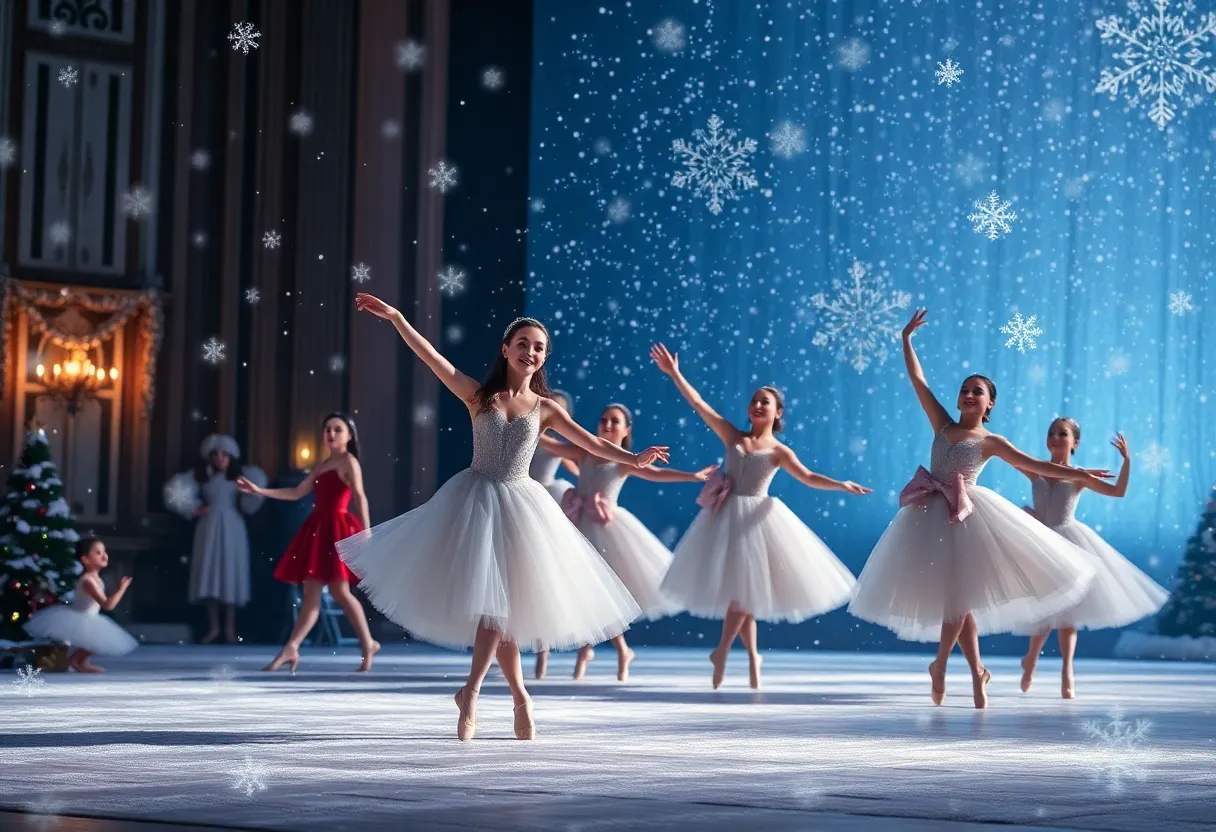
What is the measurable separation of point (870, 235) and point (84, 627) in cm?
710

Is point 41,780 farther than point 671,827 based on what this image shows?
Yes

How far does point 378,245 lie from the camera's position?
12945mm

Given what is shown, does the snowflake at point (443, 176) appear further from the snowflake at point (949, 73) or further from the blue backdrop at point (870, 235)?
the snowflake at point (949, 73)

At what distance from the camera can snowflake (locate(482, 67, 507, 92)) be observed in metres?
13.5

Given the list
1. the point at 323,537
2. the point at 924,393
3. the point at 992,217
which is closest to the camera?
the point at 924,393

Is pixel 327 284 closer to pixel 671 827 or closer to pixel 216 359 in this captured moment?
pixel 216 359

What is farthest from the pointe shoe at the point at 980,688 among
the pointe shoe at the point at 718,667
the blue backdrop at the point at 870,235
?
the blue backdrop at the point at 870,235

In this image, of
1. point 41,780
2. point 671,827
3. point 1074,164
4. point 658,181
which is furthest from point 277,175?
point 671,827

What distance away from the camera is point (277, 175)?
42.3ft

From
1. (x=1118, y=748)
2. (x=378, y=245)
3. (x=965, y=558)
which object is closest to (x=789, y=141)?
(x=378, y=245)

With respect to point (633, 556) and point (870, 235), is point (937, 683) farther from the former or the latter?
point (870, 235)

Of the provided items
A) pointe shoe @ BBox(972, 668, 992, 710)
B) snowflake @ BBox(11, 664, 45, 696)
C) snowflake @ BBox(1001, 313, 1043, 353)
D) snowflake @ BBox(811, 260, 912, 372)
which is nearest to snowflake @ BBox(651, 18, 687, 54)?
snowflake @ BBox(811, 260, 912, 372)

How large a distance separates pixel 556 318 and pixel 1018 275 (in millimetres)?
3651

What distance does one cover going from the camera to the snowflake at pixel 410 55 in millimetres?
13133
